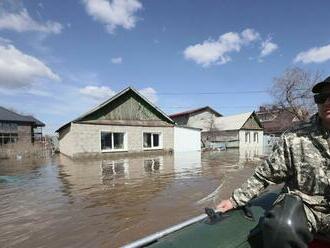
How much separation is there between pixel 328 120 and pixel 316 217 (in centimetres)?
71

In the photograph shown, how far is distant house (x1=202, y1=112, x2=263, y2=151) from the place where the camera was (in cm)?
3950

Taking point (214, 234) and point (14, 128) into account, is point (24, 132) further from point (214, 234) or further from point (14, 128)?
point (214, 234)

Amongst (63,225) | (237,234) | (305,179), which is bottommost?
(63,225)

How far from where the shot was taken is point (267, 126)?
6338 centimetres

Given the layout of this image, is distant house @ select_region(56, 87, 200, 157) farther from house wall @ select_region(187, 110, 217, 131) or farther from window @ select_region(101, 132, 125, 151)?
house wall @ select_region(187, 110, 217, 131)

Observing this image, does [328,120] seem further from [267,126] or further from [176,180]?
[267,126]

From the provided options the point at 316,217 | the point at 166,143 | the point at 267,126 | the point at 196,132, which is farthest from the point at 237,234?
the point at 267,126

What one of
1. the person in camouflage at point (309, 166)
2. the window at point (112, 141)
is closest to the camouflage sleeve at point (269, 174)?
the person in camouflage at point (309, 166)

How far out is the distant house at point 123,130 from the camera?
21281mm

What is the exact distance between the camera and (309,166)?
258cm

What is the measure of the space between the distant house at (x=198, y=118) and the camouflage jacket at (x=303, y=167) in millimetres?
41784

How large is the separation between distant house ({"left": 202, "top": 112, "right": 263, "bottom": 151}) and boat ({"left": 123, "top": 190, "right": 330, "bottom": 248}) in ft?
116

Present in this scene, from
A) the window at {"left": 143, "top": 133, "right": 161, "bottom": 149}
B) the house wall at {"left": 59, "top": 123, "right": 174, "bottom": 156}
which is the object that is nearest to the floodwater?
the house wall at {"left": 59, "top": 123, "right": 174, "bottom": 156}

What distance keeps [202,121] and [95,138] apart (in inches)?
1034
